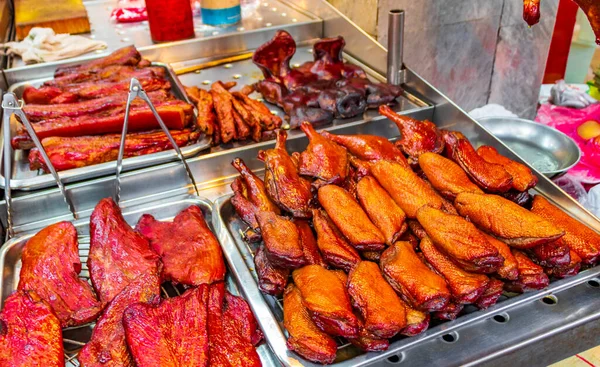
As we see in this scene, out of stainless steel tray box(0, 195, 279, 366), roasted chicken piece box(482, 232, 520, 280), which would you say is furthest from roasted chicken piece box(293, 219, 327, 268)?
roasted chicken piece box(482, 232, 520, 280)

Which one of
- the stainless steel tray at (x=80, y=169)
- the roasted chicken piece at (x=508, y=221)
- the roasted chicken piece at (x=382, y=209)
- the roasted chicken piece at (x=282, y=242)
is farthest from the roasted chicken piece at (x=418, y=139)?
the stainless steel tray at (x=80, y=169)

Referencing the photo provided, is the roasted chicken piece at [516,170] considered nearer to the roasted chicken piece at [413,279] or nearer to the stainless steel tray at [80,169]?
the roasted chicken piece at [413,279]

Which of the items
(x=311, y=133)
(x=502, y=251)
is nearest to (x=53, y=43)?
(x=311, y=133)

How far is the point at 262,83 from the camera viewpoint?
3211 mm

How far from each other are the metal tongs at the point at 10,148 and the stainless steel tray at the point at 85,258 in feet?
0.40

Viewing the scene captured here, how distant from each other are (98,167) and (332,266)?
126 cm

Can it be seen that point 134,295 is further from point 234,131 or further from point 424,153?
point 424,153

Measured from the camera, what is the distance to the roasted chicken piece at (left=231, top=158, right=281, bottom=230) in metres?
2.15

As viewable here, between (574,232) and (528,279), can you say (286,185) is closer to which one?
(528,279)

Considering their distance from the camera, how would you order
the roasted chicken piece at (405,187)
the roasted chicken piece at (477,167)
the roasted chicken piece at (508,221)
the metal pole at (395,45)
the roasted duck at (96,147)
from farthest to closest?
1. the metal pole at (395,45)
2. the roasted duck at (96,147)
3. the roasted chicken piece at (477,167)
4. the roasted chicken piece at (405,187)
5. the roasted chicken piece at (508,221)

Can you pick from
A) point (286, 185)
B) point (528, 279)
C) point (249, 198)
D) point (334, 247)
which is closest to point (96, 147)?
point (249, 198)

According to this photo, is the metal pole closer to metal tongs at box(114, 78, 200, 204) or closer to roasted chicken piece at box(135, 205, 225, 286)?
metal tongs at box(114, 78, 200, 204)

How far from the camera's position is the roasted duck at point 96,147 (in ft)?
8.00

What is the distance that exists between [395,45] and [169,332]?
2.15 metres
